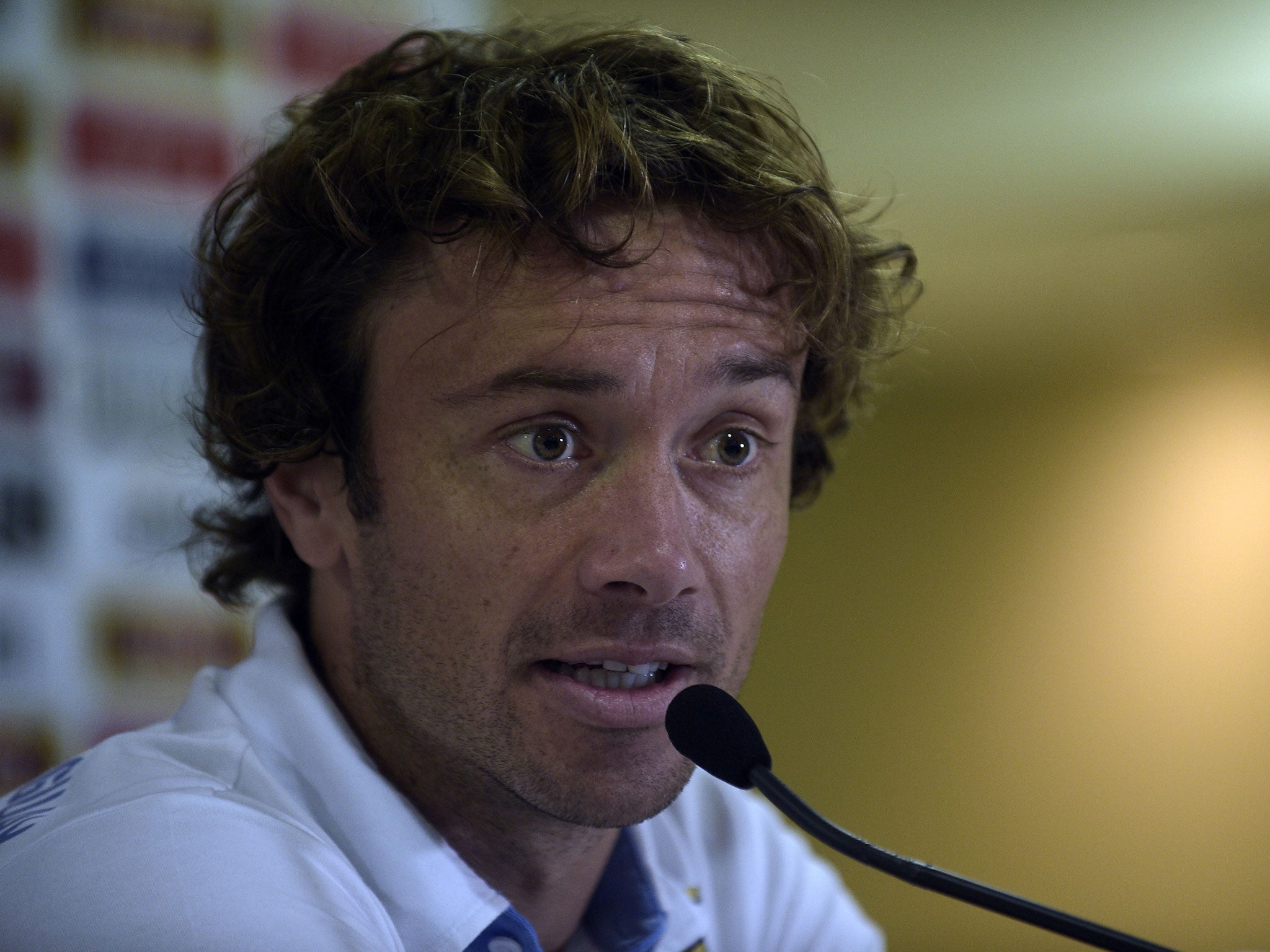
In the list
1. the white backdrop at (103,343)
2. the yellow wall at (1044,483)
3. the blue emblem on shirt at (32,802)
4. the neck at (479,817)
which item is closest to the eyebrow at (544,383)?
the neck at (479,817)

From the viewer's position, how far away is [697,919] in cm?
106

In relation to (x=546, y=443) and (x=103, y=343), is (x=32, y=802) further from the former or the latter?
(x=103, y=343)

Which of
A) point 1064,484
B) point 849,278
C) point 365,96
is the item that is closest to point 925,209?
point 1064,484

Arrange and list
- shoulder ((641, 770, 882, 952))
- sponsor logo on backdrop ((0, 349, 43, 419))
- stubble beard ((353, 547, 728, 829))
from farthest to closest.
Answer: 1. sponsor logo on backdrop ((0, 349, 43, 419))
2. shoulder ((641, 770, 882, 952))
3. stubble beard ((353, 547, 728, 829))

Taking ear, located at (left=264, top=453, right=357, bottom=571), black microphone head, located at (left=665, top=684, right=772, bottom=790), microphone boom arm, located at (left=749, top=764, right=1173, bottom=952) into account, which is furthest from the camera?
ear, located at (left=264, top=453, right=357, bottom=571)

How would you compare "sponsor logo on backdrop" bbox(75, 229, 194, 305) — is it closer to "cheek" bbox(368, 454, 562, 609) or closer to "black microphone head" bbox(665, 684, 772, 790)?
"cheek" bbox(368, 454, 562, 609)

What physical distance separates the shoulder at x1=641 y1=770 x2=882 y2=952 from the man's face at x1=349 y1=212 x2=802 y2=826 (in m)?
0.35

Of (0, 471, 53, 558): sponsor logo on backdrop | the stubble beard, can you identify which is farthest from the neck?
(0, 471, 53, 558): sponsor logo on backdrop

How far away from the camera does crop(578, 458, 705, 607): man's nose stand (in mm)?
776

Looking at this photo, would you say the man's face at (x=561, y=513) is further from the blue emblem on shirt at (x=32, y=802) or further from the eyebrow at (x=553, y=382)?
the blue emblem on shirt at (x=32, y=802)

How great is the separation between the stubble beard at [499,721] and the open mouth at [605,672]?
3 centimetres

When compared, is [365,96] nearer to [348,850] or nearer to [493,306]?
[493,306]

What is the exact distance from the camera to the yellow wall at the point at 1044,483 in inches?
69.1

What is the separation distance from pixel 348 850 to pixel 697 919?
0.41 m
